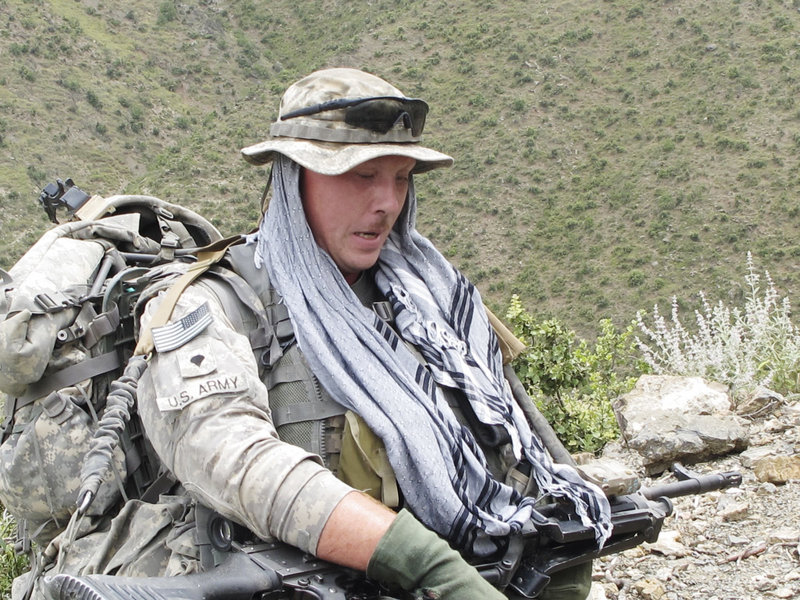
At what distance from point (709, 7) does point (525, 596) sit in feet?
124

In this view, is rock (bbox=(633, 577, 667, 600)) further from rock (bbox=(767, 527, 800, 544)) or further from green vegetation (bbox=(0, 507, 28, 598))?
green vegetation (bbox=(0, 507, 28, 598))

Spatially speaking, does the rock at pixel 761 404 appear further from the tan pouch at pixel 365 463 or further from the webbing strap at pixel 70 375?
the webbing strap at pixel 70 375

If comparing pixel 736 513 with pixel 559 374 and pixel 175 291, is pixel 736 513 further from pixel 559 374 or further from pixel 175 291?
pixel 175 291

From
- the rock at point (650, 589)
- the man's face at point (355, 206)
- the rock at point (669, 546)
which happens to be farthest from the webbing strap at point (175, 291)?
the rock at point (669, 546)

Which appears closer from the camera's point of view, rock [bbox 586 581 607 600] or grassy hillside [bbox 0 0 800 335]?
rock [bbox 586 581 607 600]

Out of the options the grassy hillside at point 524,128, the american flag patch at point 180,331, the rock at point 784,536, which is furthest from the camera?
the grassy hillside at point 524,128

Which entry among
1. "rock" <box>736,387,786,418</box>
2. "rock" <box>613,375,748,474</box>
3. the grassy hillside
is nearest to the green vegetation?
"rock" <box>613,375,748,474</box>

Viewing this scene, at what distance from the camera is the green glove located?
163cm

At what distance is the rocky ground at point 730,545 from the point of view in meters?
2.99

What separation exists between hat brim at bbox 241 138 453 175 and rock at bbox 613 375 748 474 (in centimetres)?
247

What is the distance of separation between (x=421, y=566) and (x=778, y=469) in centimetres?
267

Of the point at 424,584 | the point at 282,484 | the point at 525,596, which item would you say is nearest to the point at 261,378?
the point at 282,484

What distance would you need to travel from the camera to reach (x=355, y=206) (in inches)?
85.5

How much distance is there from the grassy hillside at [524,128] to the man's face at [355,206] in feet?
66.6
